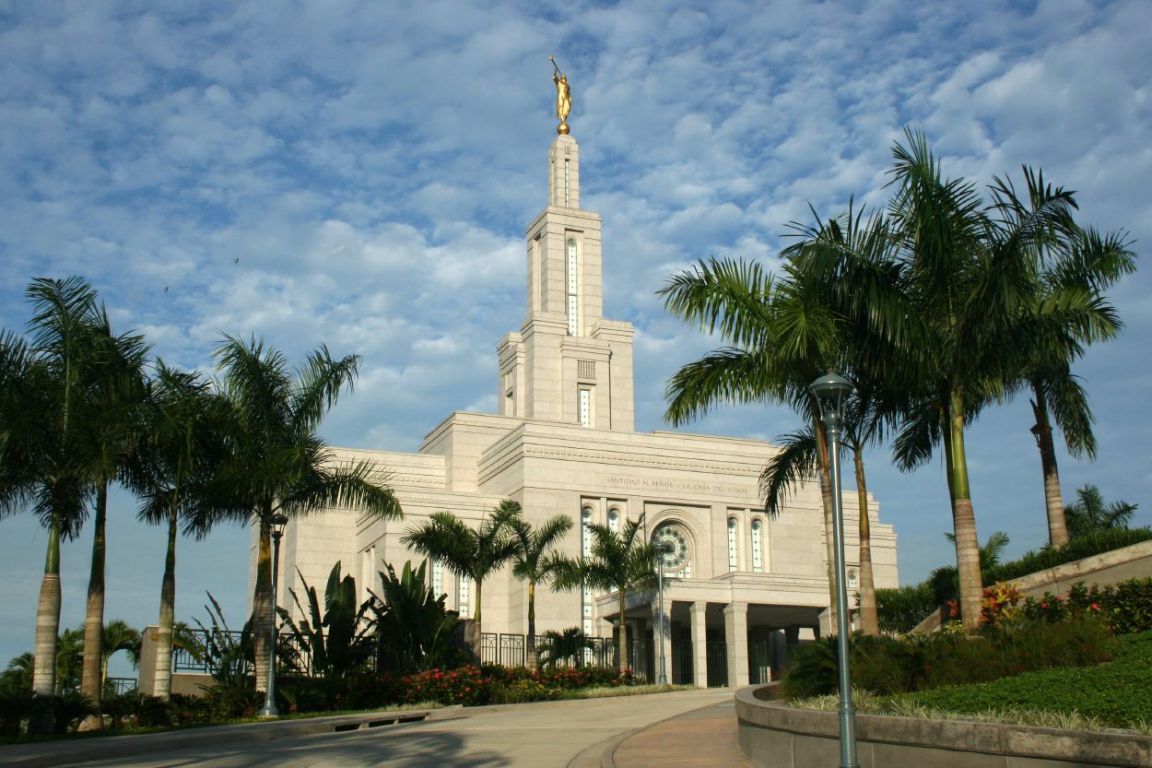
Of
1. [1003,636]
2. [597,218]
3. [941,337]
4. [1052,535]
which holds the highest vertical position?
[597,218]

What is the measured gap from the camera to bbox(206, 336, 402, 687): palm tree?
23.6 meters

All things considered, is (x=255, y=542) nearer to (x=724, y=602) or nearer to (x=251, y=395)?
(x=724, y=602)

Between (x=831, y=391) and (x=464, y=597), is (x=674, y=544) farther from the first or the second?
(x=831, y=391)

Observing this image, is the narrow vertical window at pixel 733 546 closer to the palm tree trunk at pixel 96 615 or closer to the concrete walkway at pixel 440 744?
the concrete walkway at pixel 440 744

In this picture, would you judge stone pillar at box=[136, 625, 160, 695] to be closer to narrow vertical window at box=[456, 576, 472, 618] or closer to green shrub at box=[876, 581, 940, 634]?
narrow vertical window at box=[456, 576, 472, 618]

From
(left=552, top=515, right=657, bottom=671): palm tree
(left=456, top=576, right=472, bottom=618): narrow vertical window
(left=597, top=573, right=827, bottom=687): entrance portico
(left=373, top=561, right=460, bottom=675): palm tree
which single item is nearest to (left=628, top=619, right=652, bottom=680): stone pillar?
(left=597, top=573, right=827, bottom=687): entrance portico

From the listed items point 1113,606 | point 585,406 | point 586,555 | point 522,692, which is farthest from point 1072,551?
point 585,406

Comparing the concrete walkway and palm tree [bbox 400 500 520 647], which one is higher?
palm tree [bbox 400 500 520 647]

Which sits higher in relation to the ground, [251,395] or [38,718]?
[251,395]

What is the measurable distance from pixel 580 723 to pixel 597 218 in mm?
35365

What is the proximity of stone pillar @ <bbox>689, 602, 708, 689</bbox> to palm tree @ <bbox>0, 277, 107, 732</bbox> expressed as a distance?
21.3 metres

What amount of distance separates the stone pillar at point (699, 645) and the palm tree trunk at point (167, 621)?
19001 mm

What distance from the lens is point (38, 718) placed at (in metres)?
20.6

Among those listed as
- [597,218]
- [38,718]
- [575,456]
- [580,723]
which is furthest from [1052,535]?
[597,218]
